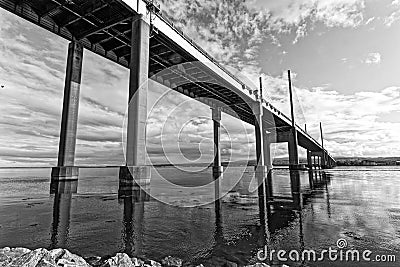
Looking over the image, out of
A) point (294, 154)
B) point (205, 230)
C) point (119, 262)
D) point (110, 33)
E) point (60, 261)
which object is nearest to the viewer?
point (60, 261)

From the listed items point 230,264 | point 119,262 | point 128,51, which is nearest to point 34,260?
point 119,262

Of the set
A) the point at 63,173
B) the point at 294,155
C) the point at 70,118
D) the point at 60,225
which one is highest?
the point at 70,118

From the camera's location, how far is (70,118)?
2856 cm

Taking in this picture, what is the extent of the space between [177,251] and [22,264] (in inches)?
139

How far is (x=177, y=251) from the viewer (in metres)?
6.30

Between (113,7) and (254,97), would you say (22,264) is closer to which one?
(113,7)

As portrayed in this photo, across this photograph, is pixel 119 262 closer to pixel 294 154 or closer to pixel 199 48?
pixel 199 48

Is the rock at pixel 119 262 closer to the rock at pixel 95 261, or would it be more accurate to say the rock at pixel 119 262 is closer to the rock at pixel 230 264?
the rock at pixel 95 261

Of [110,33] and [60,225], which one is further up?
[110,33]

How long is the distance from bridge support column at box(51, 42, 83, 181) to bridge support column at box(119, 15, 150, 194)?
11261mm

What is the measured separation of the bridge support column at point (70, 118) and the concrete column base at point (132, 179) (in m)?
12.4

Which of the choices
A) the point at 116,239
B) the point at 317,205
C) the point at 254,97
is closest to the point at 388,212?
the point at 317,205

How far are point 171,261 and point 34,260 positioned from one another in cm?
296

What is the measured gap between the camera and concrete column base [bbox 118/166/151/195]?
18.7m
